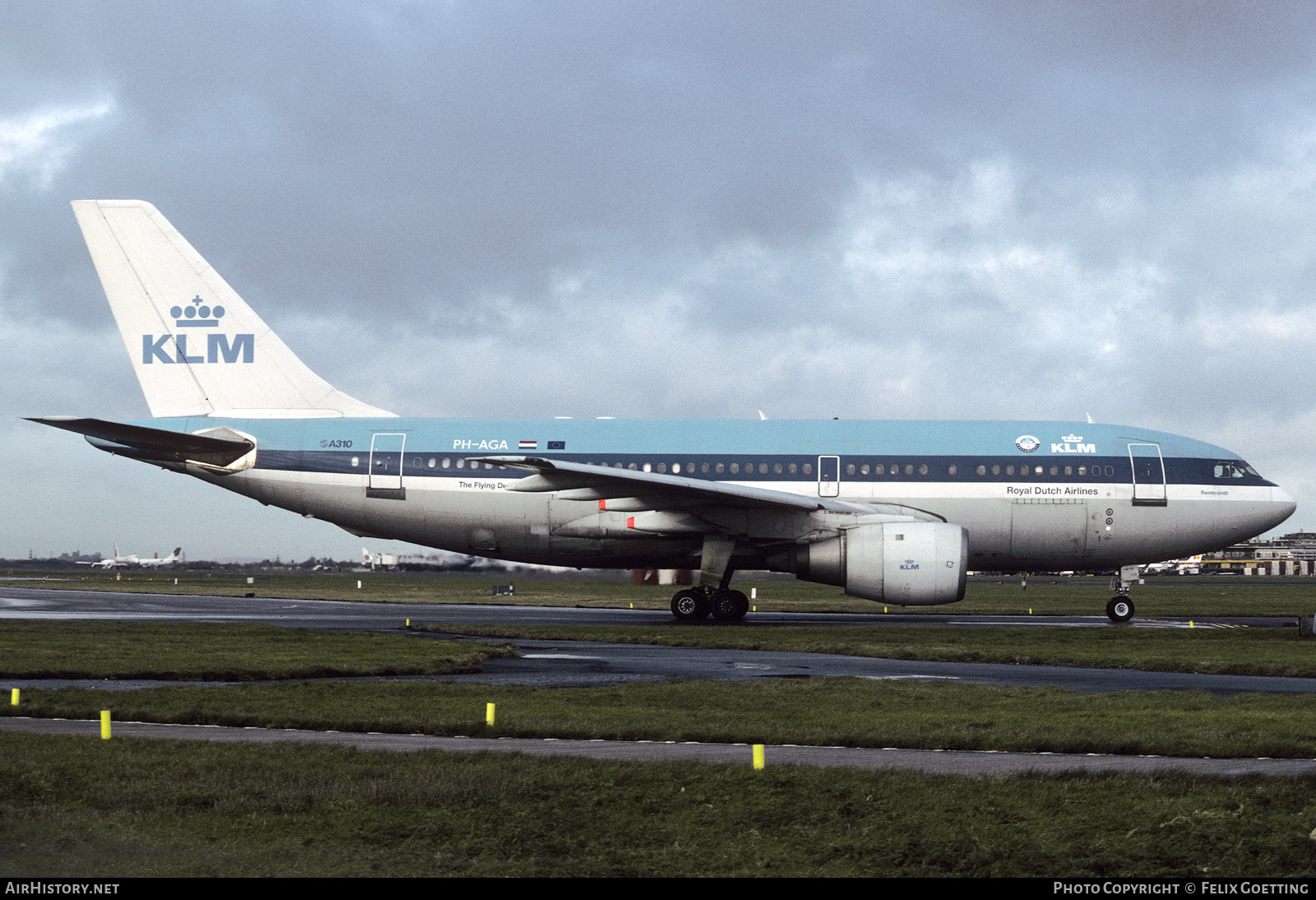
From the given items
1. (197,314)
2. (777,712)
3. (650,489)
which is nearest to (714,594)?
(650,489)

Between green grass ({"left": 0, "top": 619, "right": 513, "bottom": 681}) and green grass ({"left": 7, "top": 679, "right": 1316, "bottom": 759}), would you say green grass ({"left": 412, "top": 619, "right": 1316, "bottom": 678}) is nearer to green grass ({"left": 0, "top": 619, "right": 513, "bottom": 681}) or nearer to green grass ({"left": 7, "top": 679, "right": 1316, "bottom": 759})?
green grass ({"left": 0, "top": 619, "right": 513, "bottom": 681})

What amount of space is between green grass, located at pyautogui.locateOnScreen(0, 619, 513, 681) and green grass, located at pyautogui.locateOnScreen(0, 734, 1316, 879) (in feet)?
22.8

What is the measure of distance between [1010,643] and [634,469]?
10.1m

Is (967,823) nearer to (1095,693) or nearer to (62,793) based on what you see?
(62,793)

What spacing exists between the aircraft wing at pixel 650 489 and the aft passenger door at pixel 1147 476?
6.71 meters

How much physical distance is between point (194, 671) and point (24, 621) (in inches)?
470

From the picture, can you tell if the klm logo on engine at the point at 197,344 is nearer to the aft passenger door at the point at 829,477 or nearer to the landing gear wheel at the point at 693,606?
the landing gear wheel at the point at 693,606

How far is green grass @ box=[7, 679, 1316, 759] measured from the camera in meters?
11.2

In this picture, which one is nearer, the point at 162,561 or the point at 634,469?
the point at 634,469

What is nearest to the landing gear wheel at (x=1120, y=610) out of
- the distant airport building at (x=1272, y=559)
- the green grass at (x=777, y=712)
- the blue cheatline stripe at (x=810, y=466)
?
the blue cheatline stripe at (x=810, y=466)

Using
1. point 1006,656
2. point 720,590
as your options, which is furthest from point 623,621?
point 1006,656

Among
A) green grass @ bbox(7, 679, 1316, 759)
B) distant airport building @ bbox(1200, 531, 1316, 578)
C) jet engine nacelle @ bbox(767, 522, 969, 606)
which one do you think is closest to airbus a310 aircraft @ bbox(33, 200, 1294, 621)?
jet engine nacelle @ bbox(767, 522, 969, 606)

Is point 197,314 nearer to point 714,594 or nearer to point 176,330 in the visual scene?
point 176,330

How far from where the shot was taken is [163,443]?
27844mm
